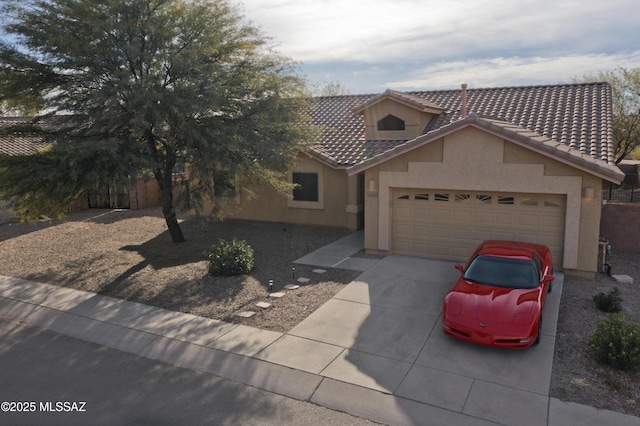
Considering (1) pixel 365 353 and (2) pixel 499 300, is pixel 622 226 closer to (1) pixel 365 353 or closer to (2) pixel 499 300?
(2) pixel 499 300

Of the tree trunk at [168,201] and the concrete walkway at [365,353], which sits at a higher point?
the tree trunk at [168,201]

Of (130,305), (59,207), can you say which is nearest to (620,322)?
(130,305)

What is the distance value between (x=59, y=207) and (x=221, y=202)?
4.28 meters

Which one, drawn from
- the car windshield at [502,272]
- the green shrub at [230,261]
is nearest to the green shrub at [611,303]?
the car windshield at [502,272]

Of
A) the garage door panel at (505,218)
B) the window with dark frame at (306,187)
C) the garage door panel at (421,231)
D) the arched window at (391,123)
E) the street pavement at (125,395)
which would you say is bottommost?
the street pavement at (125,395)

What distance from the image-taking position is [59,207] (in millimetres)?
13148

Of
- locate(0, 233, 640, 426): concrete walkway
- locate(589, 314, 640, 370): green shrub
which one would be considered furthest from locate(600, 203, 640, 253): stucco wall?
locate(589, 314, 640, 370): green shrub

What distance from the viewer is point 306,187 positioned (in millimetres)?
18641

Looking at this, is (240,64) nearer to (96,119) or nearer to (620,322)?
(96,119)

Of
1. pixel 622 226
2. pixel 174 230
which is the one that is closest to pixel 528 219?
pixel 622 226

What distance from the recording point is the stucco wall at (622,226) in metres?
14.0

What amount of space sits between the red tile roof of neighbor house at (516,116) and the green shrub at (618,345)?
6.39 meters

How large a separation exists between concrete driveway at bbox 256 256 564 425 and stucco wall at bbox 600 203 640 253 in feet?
18.2

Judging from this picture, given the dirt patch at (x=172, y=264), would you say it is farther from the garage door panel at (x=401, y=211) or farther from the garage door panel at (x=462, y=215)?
the garage door panel at (x=462, y=215)
